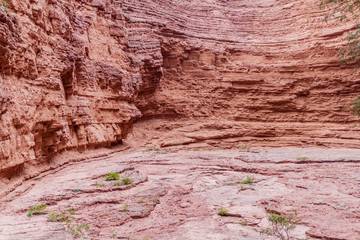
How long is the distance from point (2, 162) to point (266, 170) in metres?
6.27

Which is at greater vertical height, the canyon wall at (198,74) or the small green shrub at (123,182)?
the canyon wall at (198,74)

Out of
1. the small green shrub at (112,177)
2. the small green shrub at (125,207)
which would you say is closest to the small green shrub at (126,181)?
the small green shrub at (112,177)

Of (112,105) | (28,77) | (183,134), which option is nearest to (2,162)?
(28,77)

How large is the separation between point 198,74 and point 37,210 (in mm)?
15342

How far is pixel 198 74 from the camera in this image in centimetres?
1886

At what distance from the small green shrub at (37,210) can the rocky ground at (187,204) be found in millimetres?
18

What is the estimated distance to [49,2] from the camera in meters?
9.98

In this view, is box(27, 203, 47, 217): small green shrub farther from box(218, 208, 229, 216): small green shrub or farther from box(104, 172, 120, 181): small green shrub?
box(218, 208, 229, 216): small green shrub

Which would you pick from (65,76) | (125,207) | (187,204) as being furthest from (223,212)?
(65,76)

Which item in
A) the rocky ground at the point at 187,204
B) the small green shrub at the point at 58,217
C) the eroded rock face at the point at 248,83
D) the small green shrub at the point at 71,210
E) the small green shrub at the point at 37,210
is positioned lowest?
the rocky ground at the point at 187,204

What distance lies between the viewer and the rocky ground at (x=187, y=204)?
3672 mm

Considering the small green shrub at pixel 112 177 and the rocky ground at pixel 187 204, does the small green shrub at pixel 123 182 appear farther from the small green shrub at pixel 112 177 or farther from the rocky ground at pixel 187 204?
the small green shrub at pixel 112 177

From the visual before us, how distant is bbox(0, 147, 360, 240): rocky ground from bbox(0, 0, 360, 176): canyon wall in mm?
4357

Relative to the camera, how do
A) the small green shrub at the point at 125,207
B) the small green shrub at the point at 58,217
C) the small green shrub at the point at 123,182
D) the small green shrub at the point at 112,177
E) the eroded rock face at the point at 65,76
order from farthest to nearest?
the eroded rock face at the point at 65,76, the small green shrub at the point at 112,177, the small green shrub at the point at 123,182, the small green shrub at the point at 125,207, the small green shrub at the point at 58,217
